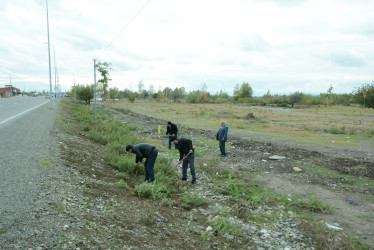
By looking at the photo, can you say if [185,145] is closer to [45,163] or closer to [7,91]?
[45,163]

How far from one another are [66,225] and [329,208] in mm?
6557

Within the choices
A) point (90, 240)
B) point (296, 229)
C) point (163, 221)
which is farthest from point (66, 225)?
point (296, 229)

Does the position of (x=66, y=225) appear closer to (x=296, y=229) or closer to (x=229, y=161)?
(x=296, y=229)

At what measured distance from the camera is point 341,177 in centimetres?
1005

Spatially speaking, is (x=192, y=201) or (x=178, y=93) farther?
(x=178, y=93)

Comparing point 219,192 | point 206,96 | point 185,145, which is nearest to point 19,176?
point 185,145

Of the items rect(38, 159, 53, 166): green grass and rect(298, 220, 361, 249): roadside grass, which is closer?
rect(298, 220, 361, 249): roadside grass

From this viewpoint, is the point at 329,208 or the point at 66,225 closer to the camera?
the point at 66,225

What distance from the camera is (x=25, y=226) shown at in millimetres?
4219

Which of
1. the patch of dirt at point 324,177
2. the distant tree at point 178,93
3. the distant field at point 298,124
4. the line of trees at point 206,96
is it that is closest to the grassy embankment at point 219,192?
the patch of dirt at point 324,177

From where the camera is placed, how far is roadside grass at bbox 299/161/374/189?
30.7 feet

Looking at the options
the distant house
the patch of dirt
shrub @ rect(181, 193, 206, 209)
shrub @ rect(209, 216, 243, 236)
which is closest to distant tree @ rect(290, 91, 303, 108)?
the patch of dirt

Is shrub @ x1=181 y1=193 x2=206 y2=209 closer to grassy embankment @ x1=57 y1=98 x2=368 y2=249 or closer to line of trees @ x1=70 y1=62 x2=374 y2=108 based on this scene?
grassy embankment @ x1=57 y1=98 x2=368 y2=249

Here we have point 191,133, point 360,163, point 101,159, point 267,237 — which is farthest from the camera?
point 191,133
